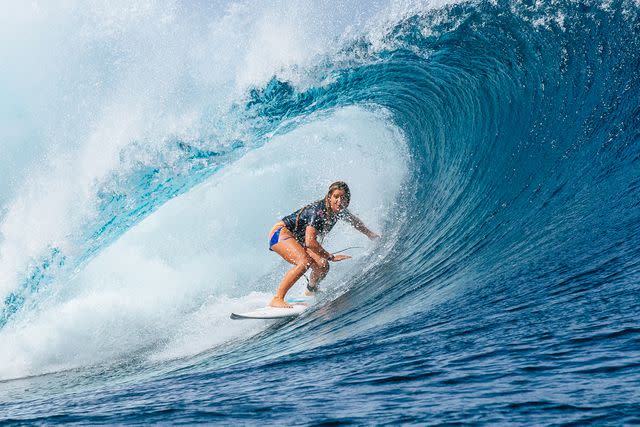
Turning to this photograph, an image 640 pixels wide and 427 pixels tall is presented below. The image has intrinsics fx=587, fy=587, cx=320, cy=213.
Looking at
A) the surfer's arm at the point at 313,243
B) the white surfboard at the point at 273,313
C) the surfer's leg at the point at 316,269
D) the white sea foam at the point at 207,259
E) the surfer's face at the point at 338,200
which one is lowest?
the white surfboard at the point at 273,313

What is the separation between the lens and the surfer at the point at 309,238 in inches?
232

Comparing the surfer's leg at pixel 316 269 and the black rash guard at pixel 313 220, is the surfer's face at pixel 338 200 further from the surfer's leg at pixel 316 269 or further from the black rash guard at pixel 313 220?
the surfer's leg at pixel 316 269

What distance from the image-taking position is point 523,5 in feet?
34.8

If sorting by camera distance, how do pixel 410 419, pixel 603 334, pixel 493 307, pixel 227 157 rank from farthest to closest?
pixel 227 157 < pixel 493 307 < pixel 603 334 < pixel 410 419

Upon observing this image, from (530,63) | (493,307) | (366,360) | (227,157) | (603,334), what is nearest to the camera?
(603,334)

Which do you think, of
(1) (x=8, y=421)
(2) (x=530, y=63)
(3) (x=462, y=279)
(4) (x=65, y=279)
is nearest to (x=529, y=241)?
(3) (x=462, y=279)

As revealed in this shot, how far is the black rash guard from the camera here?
20.0 ft

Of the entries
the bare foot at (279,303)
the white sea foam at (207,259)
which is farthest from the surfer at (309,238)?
the white sea foam at (207,259)

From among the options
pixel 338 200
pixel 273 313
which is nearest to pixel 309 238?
pixel 338 200

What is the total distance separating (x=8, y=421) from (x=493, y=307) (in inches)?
95.0

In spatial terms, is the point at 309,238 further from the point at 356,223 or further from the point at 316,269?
the point at 356,223

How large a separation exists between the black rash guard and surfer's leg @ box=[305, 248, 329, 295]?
0.94 ft

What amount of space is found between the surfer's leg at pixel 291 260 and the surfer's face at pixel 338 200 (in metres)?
0.55

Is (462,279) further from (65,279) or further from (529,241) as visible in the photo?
(65,279)
